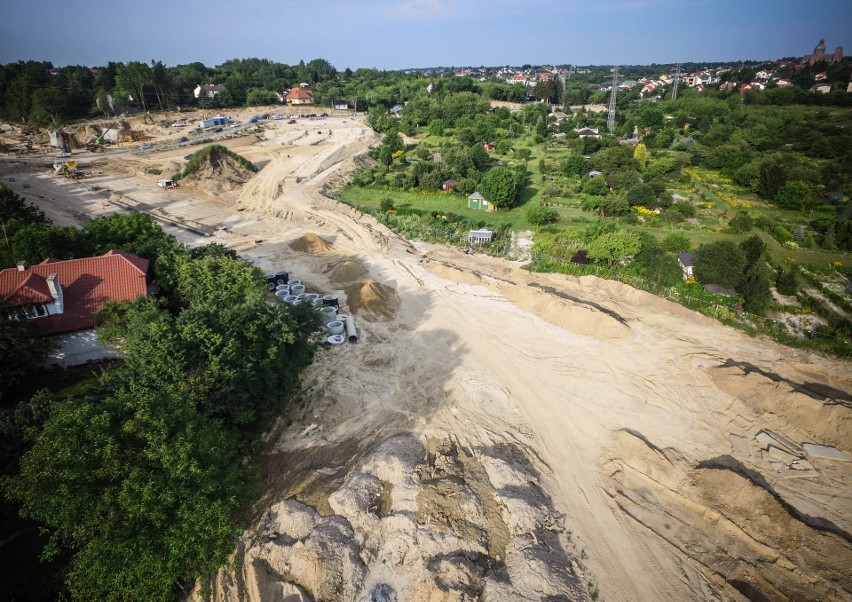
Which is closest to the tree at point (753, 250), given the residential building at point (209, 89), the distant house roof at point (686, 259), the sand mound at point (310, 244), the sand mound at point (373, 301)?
the distant house roof at point (686, 259)

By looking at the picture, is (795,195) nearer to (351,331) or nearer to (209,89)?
(351,331)

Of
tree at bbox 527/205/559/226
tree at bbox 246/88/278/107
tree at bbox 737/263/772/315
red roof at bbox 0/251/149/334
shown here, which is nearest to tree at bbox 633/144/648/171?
tree at bbox 527/205/559/226

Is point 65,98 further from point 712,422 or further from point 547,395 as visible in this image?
point 712,422

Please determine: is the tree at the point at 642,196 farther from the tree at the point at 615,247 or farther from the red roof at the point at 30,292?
the red roof at the point at 30,292

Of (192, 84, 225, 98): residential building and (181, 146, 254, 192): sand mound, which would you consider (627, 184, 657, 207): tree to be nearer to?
(181, 146, 254, 192): sand mound

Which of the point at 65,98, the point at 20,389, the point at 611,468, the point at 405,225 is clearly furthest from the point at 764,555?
the point at 65,98

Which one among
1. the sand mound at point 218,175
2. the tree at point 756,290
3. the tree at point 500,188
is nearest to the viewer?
the tree at point 756,290
